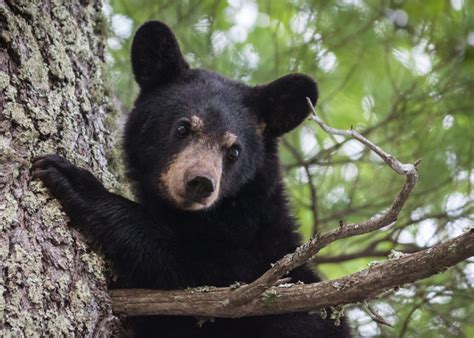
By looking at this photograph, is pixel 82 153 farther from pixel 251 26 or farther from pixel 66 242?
pixel 251 26

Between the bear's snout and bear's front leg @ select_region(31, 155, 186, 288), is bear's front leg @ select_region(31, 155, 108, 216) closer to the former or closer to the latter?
bear's front leg @ select_region(31, 155, 186, 288)

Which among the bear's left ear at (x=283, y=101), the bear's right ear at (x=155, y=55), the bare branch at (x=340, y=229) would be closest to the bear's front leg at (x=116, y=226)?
the bare branch at (x=340, y=229)

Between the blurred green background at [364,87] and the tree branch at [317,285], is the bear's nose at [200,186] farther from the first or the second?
the blurred green background at [364,87]

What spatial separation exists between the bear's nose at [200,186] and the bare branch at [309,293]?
614mm

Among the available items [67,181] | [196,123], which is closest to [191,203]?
[196,123]

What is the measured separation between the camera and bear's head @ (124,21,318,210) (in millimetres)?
4031

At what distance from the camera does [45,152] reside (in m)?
3.55

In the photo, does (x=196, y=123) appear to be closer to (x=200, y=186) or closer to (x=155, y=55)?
(x=200, y=186)

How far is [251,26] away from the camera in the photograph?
20.9 feet

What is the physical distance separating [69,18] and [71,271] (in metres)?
1.72

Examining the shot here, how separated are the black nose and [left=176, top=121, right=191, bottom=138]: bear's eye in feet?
1.67

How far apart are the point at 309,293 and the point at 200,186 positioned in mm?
1080

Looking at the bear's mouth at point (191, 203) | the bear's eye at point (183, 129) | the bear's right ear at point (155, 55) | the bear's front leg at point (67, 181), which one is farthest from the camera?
the bear's right ear at point (155, 55)

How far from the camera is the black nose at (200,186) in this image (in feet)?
12.3
